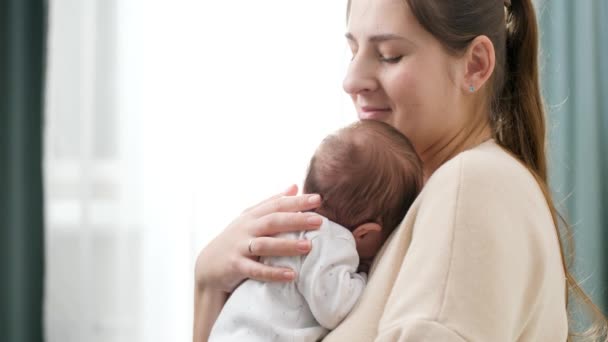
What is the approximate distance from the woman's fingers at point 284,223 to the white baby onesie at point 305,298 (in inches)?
0.5

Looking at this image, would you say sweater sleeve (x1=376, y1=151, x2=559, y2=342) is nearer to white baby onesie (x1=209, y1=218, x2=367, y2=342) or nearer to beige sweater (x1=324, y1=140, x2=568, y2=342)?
beige sweater (x1=324, y1=140, x2=568, y2=342)

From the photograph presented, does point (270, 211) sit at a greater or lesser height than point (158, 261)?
greater

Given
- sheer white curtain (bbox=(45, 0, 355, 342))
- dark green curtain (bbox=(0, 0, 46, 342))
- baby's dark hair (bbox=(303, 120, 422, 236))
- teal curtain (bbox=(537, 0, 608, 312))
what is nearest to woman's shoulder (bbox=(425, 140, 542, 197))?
baby's dark hair (bbox=(303, 120, 422, 236))

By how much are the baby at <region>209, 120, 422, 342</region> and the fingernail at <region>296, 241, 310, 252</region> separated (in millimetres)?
14

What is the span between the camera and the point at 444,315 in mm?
813

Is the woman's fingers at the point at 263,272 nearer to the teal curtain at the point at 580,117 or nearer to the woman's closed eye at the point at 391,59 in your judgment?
the woman's closed eye at the point at 391,59

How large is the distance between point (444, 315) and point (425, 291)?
0.12ft

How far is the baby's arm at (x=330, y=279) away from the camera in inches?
38.3

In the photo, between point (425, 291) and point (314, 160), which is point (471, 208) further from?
point (314, 160)

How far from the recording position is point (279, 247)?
103 cm

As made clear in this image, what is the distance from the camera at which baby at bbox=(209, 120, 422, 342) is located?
0.99m

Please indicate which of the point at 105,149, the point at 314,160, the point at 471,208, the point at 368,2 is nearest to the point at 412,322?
the point at 471,208

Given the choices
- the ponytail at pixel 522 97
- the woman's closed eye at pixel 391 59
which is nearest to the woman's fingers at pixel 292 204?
the woman's closed eye at pixel 391 59

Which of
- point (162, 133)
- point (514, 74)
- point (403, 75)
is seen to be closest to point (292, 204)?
point (403, 75)
